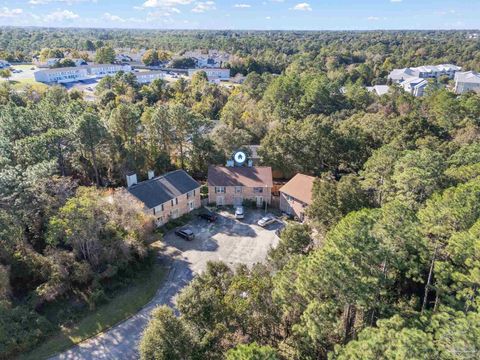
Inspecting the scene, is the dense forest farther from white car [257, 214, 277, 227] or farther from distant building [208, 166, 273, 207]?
white car [257, 214, 277, 227]

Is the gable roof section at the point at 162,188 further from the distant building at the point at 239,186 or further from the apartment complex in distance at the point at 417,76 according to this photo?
the apartment complex in distance at the point at 417,76

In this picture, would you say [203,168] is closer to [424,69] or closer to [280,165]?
[280,165]

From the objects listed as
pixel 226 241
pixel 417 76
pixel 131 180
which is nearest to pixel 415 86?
pixel 417 76

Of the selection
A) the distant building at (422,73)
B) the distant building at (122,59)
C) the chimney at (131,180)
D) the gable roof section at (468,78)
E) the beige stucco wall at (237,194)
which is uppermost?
the distant building at (122,59)

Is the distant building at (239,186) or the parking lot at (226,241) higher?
the distant building at (239,186)

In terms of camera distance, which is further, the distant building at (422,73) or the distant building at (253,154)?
the distant building at (422,73)

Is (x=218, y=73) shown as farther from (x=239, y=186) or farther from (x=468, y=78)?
(x=239, y=186)

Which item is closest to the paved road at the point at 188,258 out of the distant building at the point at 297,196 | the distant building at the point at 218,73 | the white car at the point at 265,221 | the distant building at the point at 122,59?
the white car at the point at 265,221
